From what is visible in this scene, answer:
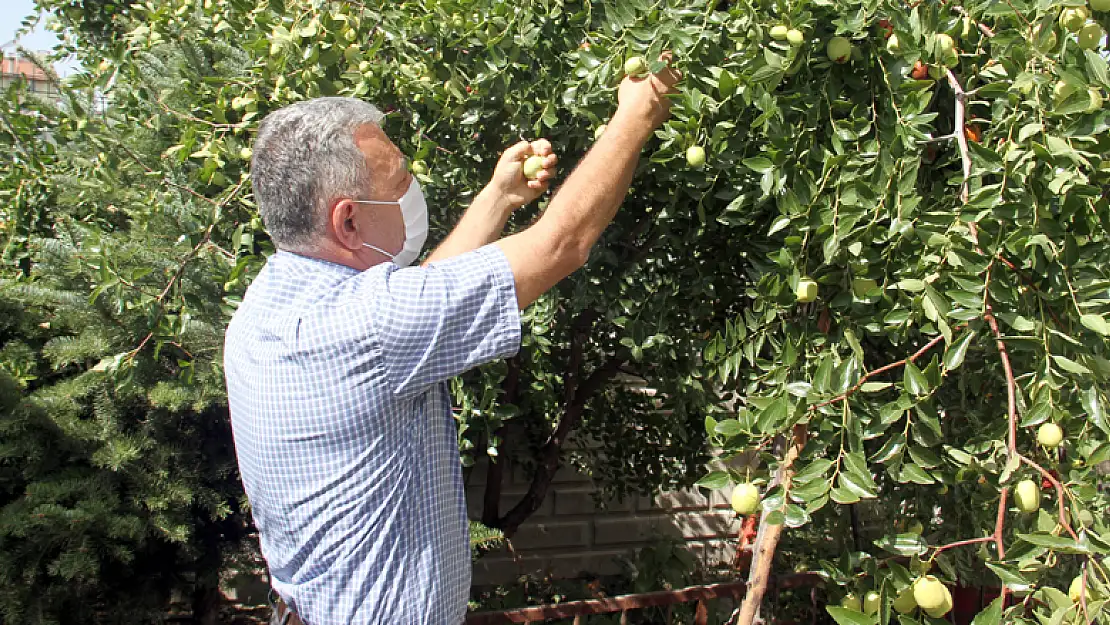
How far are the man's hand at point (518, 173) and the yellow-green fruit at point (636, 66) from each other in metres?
0.26

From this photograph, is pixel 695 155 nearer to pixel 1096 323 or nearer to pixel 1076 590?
pixel 1096 323

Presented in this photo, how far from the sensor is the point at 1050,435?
1.36m

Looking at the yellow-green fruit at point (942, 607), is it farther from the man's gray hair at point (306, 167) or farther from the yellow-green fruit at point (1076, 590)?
the man's gray hair at point (306, 167)

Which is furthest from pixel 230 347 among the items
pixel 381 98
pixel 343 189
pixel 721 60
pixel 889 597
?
pixel 889 597

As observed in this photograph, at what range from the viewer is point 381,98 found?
212 centimetres

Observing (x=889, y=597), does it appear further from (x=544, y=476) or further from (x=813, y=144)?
(x=544, y=476)

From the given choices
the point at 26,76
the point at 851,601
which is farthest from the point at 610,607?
the point at 26,76

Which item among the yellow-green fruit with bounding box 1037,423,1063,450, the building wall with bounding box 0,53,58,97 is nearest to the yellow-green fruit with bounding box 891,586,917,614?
the yellow-green fruit with bounding box 1037,423,1063,450

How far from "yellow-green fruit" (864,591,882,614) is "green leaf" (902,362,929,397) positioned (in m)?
0.40

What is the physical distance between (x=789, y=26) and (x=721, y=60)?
160 millimetres

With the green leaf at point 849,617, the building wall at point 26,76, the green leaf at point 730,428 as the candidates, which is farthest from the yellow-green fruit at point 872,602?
the building wall at point 26,76

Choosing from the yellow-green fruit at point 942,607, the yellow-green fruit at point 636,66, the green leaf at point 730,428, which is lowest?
the yellow-green fruit at point 942,607

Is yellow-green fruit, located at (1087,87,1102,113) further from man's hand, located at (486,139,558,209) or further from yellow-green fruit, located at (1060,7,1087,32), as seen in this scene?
man's hand, located at (486,139,558,209)

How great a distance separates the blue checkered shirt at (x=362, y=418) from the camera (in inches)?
56.5
